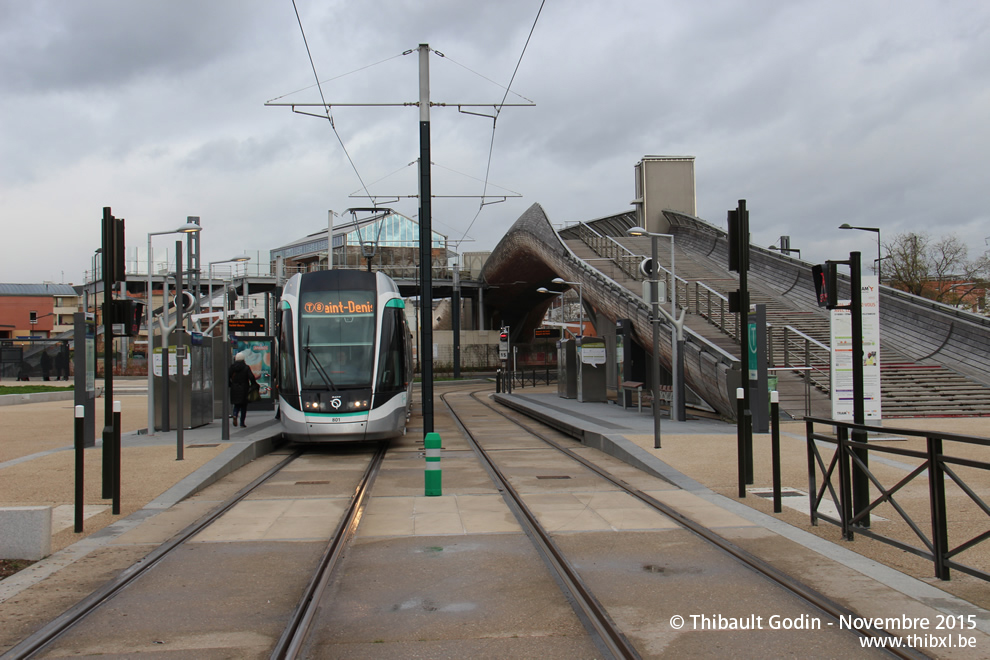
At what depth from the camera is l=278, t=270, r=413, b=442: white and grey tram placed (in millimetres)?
15656

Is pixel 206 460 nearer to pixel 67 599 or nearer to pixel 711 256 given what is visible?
pixel 67 599

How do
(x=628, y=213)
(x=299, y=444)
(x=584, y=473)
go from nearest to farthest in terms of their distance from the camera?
(x=584, y=473), (x=299, y=444), (x=628, y=213)

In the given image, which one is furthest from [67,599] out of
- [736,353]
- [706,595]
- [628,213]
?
[628,213]

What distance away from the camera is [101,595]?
6.04 meters

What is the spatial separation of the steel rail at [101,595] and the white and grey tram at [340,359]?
573 cm

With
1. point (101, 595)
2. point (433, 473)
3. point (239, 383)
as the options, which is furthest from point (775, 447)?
point (239, 383)

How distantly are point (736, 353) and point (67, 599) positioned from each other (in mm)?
18891

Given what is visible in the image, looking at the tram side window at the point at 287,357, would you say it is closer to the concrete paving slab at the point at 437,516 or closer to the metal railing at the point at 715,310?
the concrete paving slab at the point at 437,516

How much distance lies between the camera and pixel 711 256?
39031mm

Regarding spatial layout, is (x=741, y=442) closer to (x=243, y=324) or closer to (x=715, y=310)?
(x=715, y=310)

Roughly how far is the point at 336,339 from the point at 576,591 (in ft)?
35.3

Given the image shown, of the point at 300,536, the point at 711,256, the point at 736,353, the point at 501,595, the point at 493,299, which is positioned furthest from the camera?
the point at 493,299

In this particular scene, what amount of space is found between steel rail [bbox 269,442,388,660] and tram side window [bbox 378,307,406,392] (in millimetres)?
4913

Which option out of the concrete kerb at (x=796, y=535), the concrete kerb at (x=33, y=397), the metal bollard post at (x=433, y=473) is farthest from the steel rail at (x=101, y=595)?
the concrete kerb at (x=33, y=397)
